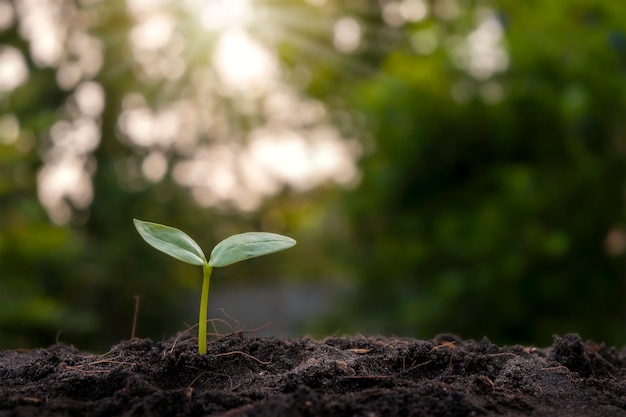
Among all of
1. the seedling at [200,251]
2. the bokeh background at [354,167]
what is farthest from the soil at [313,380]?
the bokeh background at [354,167]

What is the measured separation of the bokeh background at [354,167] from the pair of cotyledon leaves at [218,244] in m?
2.52

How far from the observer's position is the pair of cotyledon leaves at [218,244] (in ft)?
3.80

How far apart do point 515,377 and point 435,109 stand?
4077mm

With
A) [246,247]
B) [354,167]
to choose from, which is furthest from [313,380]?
[354,167]

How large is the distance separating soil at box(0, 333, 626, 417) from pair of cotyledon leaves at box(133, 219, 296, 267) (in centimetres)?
16

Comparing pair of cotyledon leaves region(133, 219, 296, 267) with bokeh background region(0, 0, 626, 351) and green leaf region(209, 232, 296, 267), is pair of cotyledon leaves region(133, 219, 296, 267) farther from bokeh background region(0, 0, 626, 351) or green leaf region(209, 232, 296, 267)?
bokeh background region(0, 0, 626, 351)

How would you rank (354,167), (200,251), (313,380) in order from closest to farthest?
(313,380), (200,251), (354,167)

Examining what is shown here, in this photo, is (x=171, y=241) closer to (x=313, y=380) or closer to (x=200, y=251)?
(x=200, y=251)

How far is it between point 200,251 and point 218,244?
0.12ft

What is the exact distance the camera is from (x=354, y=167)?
18.5ft

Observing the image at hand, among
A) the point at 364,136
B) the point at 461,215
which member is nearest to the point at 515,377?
the point at 461,215

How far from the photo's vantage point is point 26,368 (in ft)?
3.92

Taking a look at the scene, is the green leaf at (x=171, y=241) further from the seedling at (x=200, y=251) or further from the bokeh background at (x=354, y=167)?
the bokeh background at (x=354, y=167)

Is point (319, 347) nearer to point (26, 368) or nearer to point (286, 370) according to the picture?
point (286, 370)
